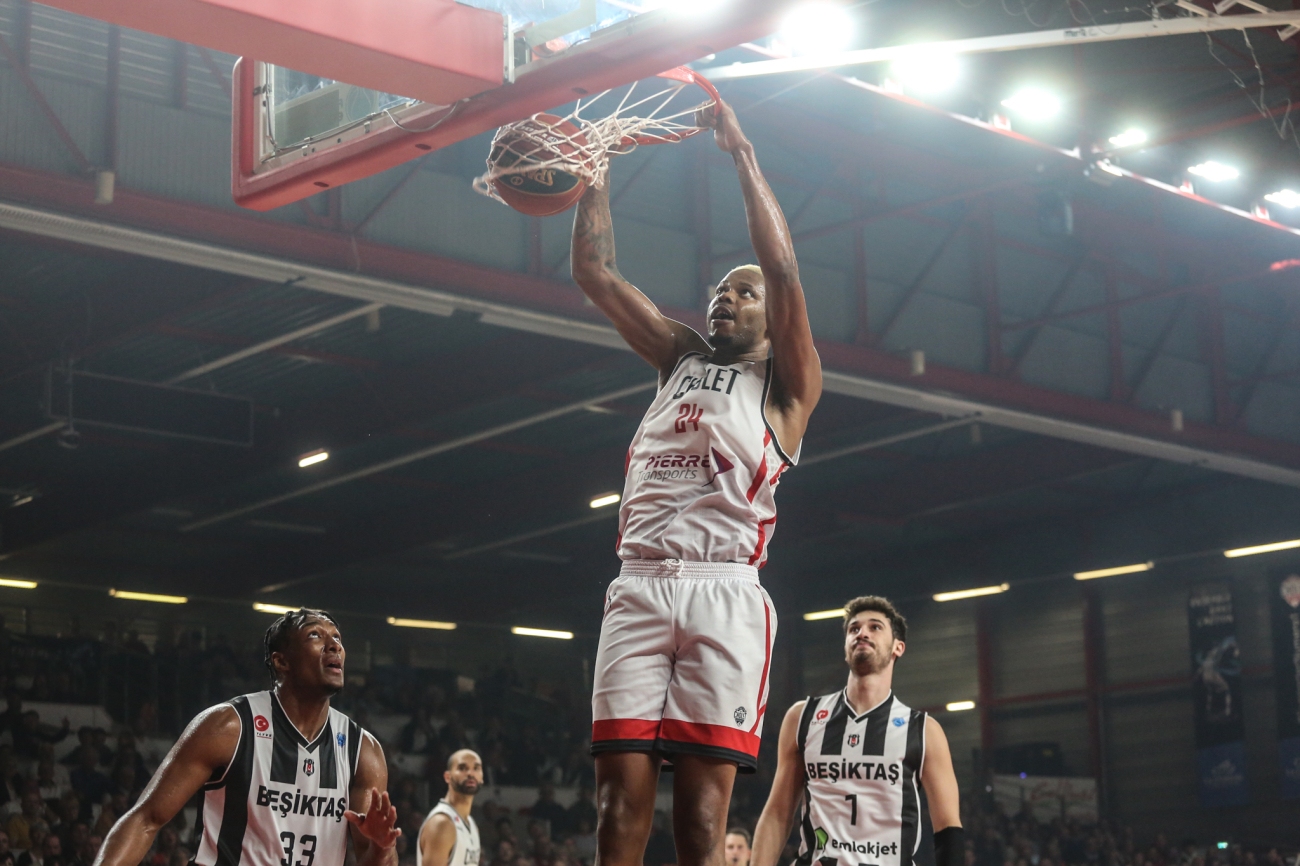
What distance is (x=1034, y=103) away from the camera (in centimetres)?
1864

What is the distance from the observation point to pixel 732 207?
19.7 metres

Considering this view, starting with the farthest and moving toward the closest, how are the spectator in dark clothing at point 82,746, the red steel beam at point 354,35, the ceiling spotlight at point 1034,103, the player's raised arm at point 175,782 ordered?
the spectator in dark clothing at point 82,746 → the ceiling spotlight at point 1034,103 → the red steel beam at point 354,35 → the player's raised arm at point 175,782

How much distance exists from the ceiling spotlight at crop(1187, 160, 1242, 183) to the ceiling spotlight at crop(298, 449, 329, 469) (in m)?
12.7

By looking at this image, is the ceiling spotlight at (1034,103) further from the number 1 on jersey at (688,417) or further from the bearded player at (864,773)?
the number 1 on jersey at (688,417)

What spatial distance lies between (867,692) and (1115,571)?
22.2 m

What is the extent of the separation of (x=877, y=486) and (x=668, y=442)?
22.1 m

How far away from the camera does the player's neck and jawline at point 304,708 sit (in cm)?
639

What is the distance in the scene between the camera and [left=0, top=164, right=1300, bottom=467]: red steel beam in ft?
46.5

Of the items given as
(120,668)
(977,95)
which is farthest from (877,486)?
(120,668)

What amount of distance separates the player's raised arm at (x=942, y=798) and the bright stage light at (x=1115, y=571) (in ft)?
72.0

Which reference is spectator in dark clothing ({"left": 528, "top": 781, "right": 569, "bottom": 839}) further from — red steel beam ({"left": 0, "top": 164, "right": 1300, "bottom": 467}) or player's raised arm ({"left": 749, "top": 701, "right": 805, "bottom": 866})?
player's raised arm ({"left": 749, "top": 701, "right": 805, "bottom": 866})

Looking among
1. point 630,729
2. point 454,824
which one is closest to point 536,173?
point 630,729

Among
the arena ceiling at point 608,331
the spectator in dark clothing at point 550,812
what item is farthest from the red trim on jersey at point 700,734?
the spectator in dark clothing at point 550,812

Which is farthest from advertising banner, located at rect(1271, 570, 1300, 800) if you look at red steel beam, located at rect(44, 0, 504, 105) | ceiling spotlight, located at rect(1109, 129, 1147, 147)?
red steel beam, located at rect(44, 0, 504, 105)
